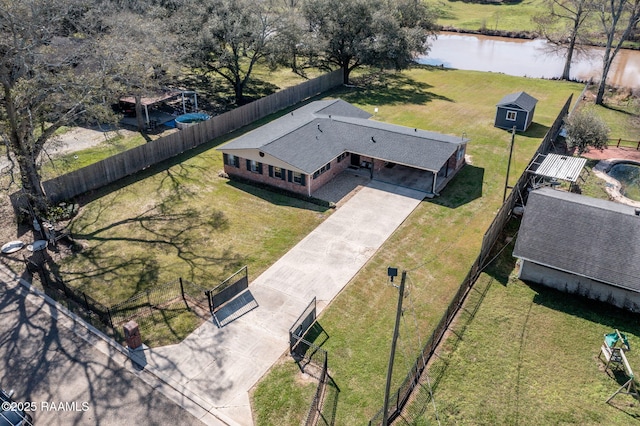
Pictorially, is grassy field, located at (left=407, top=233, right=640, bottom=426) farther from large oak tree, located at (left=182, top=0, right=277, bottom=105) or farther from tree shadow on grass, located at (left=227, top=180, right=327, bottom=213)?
large oak tree, located at (left=182, top=0, right=277, bottom=105)

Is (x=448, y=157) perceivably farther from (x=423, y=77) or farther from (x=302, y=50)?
(x=423, y=77)

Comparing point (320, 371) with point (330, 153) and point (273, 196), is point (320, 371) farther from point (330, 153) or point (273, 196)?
point (330, 153)

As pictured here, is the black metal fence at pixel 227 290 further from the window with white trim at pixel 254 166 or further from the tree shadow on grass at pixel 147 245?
the window with white trim at pixel 254 166

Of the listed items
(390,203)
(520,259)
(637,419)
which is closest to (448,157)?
(390,203)

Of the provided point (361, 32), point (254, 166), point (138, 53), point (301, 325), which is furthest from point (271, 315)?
point (361, 32)

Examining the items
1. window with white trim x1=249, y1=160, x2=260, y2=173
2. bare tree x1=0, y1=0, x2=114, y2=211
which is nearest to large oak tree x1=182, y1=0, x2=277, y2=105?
bare tree x1=0, y1=0, x2=114, y2=211
